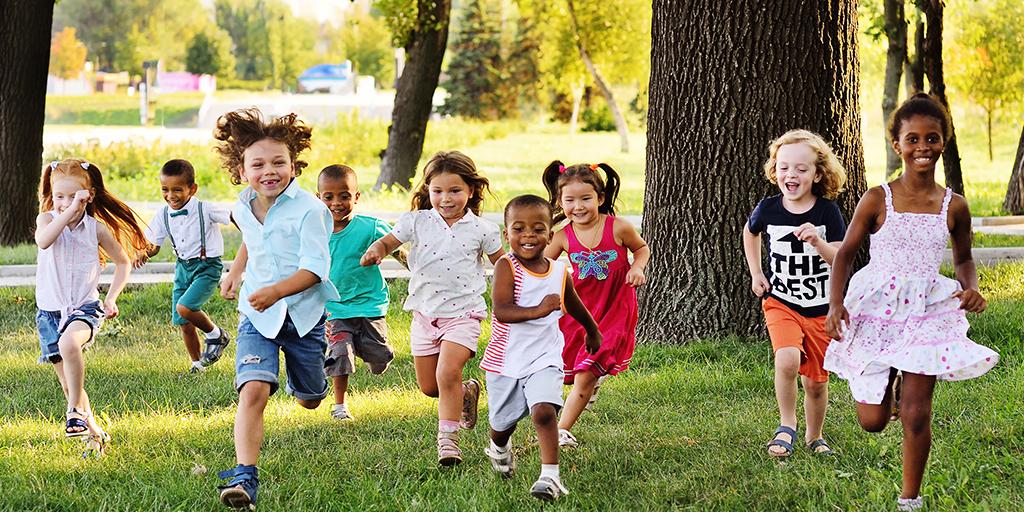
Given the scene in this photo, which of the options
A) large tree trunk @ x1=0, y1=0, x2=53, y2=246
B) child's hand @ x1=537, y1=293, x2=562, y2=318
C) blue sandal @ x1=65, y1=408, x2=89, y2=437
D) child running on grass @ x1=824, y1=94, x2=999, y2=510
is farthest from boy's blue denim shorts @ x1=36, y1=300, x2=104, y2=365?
large tree trunk @ x1=0, y1=0, x2=53, y2=246

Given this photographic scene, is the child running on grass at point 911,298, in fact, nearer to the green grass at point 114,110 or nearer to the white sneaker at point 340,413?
the white sneaker at point 340,413

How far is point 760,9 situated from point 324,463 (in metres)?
4.18

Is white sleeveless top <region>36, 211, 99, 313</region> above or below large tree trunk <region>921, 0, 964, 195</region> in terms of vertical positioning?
below

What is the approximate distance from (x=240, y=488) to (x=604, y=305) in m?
2.10

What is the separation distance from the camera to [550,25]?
46375 mm

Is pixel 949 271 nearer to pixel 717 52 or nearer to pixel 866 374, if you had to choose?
pixel 717 52

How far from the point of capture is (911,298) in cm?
475

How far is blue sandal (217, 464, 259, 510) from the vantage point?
15.9 feet

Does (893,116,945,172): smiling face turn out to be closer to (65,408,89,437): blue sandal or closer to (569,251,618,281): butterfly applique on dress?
(569,251,618,281): butterfly applique on dress

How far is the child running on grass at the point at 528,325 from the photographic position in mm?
5098

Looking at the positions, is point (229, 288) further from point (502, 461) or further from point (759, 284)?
point (759, 284)

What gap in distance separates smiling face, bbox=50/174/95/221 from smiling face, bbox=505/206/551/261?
2.43 meters

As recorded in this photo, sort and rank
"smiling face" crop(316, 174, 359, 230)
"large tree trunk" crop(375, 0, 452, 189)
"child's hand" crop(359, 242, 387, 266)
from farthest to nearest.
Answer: "large tree trunk" crop(375, 0, 452, 189) → "smiling face" crop(316, 174, 359, 230) → "child's hand" crop(359, 242, 387, 266)

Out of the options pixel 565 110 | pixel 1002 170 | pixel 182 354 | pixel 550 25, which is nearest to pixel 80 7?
pixel 565 110
